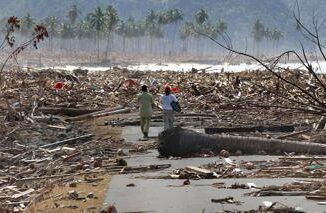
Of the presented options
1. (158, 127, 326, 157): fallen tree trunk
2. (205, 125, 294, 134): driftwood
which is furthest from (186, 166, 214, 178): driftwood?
(205, 125, 294, 134): driftwood

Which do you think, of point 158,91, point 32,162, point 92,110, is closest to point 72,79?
point 158,91

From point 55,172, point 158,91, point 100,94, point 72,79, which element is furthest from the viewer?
point 72,79

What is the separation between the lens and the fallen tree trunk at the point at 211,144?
14734 millimetres

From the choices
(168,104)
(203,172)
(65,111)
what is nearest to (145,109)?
(168,104)

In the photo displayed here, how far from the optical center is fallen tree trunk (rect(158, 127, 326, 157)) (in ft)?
48.3

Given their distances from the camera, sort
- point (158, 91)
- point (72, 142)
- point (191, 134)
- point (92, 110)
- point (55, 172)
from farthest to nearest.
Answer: point (158, 91), point (92, 110), point (72, 142), point (191, 134), point (55, 172)

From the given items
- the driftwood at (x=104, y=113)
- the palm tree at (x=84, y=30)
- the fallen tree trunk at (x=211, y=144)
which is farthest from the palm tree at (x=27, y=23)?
the fallen tree trunk at (x=211, y=144)

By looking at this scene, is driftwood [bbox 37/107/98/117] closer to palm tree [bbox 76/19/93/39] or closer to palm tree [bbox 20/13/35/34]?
palm tree [bbox 20/13/35/34]

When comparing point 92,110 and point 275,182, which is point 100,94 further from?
point 275,182

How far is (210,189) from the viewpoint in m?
10.9

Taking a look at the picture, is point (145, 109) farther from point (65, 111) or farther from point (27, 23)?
point (27, 23)

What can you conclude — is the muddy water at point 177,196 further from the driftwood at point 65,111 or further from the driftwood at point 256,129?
the driftwood at point 65,111

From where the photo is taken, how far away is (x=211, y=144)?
50.0ft

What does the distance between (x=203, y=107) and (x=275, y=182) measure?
60.2 ft
